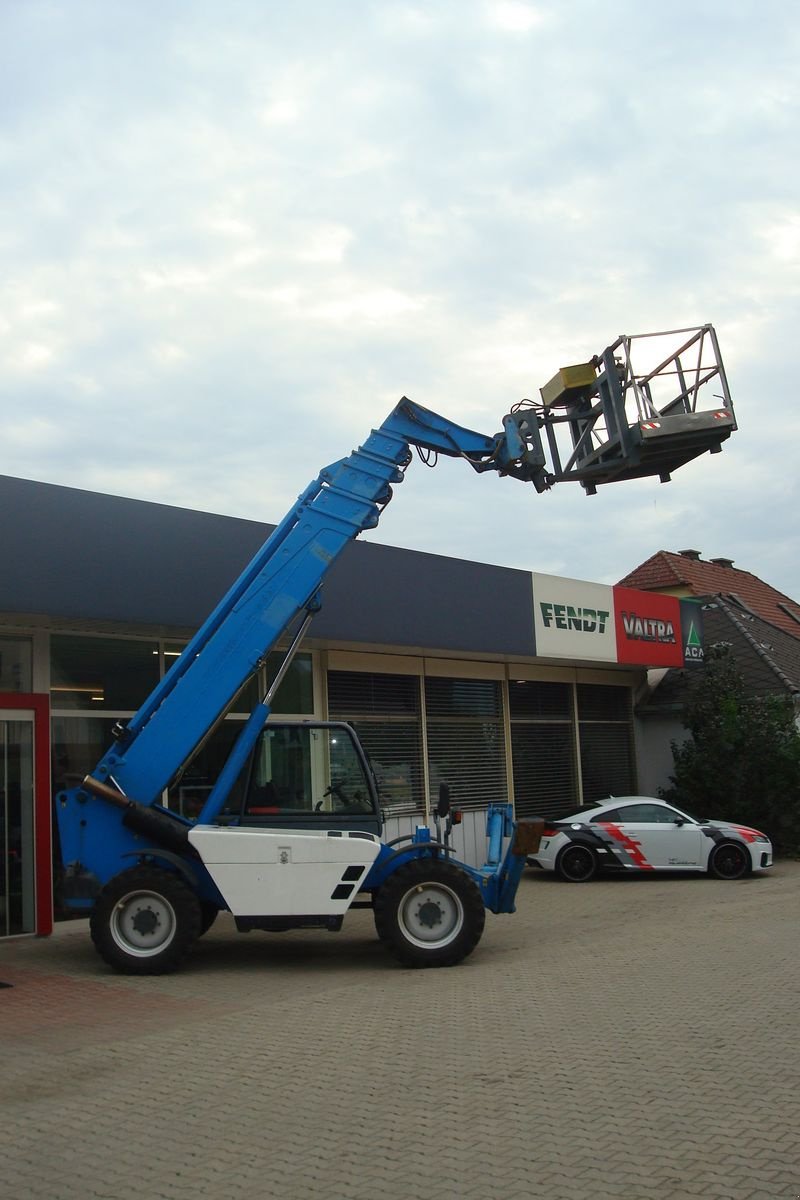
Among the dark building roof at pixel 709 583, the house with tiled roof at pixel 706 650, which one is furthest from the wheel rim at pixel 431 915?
the dark building roof at pixel 709 583

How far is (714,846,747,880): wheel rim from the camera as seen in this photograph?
17.1 m

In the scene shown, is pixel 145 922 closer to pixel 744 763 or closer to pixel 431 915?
pixel 431 915

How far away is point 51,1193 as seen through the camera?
493 centimetres

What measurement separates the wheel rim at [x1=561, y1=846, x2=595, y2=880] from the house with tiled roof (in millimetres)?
5904

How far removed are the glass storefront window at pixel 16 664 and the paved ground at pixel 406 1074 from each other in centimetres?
Answer: 276

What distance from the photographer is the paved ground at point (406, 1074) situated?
16.6 ft

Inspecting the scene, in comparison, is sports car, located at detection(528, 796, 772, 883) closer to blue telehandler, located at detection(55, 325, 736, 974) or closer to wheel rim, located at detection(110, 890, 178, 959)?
blue telehandler, located at detection(55, 325, 736, 974)

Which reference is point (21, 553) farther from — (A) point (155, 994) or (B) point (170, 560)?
(A) point (155, 994)

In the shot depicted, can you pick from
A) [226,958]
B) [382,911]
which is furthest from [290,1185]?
[226,958]

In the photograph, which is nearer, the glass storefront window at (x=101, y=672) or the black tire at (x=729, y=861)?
the glass storefront window at (x=101, y=672)

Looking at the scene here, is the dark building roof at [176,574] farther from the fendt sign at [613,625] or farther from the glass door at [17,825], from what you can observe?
the fendt sign at [613,625]

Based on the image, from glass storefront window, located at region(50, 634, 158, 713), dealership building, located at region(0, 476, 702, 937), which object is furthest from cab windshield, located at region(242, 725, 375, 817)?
glass storefront window, located at region(50, 634, 158, 713)

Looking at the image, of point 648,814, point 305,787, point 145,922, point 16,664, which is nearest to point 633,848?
point 648,814

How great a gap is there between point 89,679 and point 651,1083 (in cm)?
871
